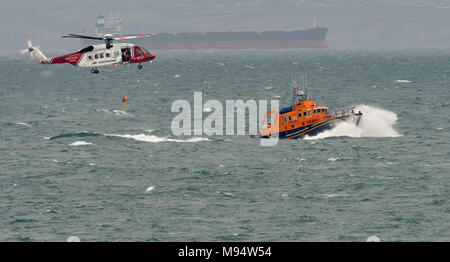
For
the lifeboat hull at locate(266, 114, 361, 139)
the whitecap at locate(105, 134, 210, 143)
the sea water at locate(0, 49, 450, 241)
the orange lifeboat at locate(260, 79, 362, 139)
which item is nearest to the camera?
the sea water at locate(0, 49, 450, 241)

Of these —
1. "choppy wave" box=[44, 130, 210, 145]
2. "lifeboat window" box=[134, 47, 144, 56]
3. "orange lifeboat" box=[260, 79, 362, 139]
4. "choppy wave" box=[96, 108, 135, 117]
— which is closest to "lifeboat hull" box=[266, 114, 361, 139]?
"orange lifeboat" box=[260, 79, 362, 139]

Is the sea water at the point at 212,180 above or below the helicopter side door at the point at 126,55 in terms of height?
below

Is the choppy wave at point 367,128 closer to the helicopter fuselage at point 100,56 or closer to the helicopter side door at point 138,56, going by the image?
the helicopter side door at point 138,56

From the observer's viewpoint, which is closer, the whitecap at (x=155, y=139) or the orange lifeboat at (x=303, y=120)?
the orange lifeboat at (x=303, y=120)

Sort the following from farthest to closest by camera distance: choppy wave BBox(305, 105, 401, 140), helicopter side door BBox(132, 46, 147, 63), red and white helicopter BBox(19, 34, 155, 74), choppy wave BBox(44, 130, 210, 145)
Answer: choppy wave BBox(44, 130, 210, 145)
choppy wave BBox(305, 105, 401, 140)
helicopter side door BBox(132, 46, 147, 63)
red and white helicopter BBox(19, 34, 155, 74)

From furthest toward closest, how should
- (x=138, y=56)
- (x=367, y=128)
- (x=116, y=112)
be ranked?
(x=116, y=112) → (x=367, y=128) → (x=138, y=56)

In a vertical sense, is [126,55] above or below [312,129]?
above

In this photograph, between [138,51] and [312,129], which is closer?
[138,51]

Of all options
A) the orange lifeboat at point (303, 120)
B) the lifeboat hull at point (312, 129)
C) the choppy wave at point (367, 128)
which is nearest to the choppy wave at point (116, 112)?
the orange lifeboat at point (303, 120)

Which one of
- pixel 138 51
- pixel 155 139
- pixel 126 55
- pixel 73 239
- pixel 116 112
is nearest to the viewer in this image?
pixel 73 239

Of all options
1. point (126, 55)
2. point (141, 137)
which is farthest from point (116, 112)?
point (126, 55)

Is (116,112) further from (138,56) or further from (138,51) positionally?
(138,51)

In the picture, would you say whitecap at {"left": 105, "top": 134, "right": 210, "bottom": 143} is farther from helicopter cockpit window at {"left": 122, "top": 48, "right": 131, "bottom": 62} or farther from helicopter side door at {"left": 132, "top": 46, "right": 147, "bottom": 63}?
helicopter cockpit window at {"left": 122, "top": 48, "right": 131, "bottom": 62}
